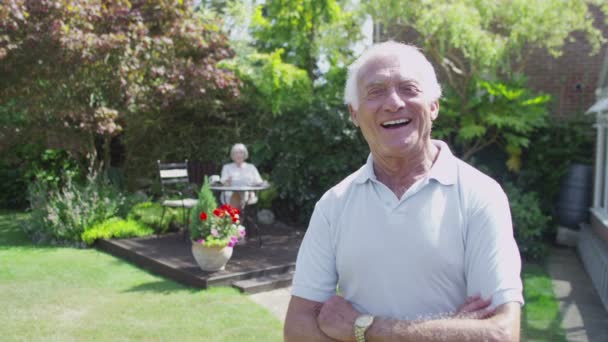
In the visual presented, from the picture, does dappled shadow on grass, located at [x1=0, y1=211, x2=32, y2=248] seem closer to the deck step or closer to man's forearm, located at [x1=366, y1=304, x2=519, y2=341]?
the deck step

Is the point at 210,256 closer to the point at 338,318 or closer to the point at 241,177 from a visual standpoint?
the point at 241,177

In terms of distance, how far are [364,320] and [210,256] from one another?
14.8 feet

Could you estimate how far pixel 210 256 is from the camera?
230 inches

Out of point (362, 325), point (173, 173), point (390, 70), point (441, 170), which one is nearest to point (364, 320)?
point (362, 325)

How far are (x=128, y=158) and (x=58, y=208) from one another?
3.48 m

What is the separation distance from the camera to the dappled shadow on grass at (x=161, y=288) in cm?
561

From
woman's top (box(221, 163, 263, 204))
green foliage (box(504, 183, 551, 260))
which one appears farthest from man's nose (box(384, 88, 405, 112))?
green foliage (box(504, 183, 551, 260))

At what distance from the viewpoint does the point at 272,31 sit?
34.6 feet

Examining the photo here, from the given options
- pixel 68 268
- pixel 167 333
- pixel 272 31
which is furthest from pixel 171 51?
pixel 167 333

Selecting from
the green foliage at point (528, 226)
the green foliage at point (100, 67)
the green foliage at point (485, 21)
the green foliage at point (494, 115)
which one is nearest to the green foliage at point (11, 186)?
the green foliage at point (100, 67)

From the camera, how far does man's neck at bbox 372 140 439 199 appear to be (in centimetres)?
167

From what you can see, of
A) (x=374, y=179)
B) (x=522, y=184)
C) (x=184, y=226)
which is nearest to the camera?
(x=374, y=179)

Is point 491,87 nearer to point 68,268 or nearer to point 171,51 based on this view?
point 171,51

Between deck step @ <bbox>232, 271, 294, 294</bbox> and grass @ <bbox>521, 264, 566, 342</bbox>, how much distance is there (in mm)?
2500
